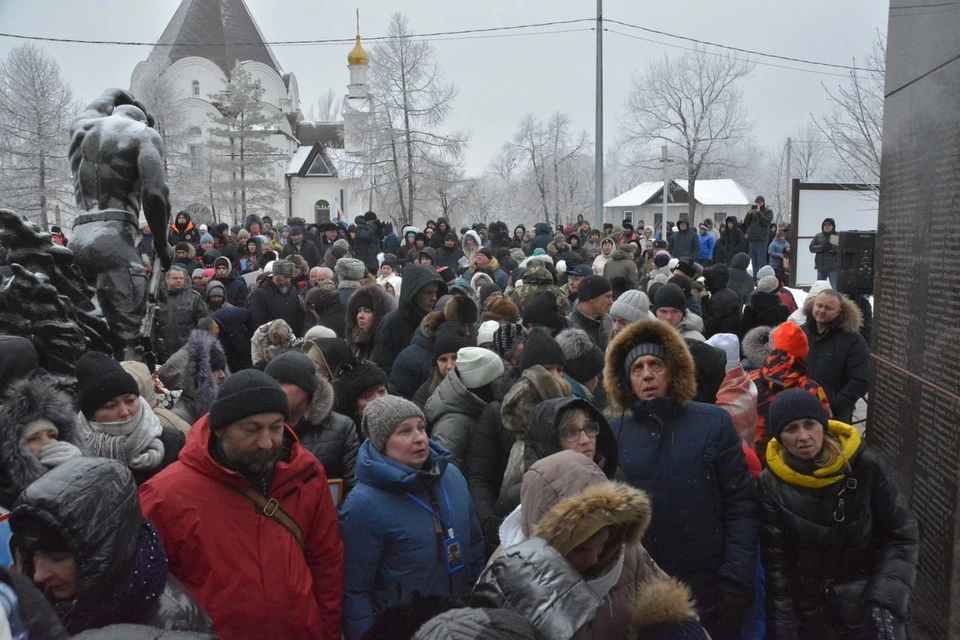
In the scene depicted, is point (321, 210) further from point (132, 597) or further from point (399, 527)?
point (132, 597)

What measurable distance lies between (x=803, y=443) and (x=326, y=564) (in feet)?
6.92

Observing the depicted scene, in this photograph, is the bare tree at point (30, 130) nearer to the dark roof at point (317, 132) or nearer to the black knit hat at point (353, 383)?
the dark roof at point (317, 132)

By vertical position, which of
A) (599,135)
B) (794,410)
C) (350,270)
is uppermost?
(599,135)

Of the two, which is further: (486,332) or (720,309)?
(720,309)

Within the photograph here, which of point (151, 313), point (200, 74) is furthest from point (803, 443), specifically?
point (200, 74)

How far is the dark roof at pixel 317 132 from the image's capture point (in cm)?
7631

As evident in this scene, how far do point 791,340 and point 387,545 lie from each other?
3306 millimetres

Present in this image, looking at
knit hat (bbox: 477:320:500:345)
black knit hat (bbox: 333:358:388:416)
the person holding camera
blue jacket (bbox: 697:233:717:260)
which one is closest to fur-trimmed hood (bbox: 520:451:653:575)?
black knit hat (bbox: 333:358:388:416)

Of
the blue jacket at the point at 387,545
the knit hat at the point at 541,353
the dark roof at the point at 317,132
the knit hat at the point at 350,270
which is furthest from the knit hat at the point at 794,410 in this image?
the dark roof at the point at 317,132

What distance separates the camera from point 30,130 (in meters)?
41.1

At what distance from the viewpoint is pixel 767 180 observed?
291 feet

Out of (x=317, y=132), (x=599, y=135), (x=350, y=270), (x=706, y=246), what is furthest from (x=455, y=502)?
(x=317, y=132)

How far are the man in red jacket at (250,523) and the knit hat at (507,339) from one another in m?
3.07

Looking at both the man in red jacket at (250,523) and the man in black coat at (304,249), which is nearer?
the man in red jacket at (250,523)
